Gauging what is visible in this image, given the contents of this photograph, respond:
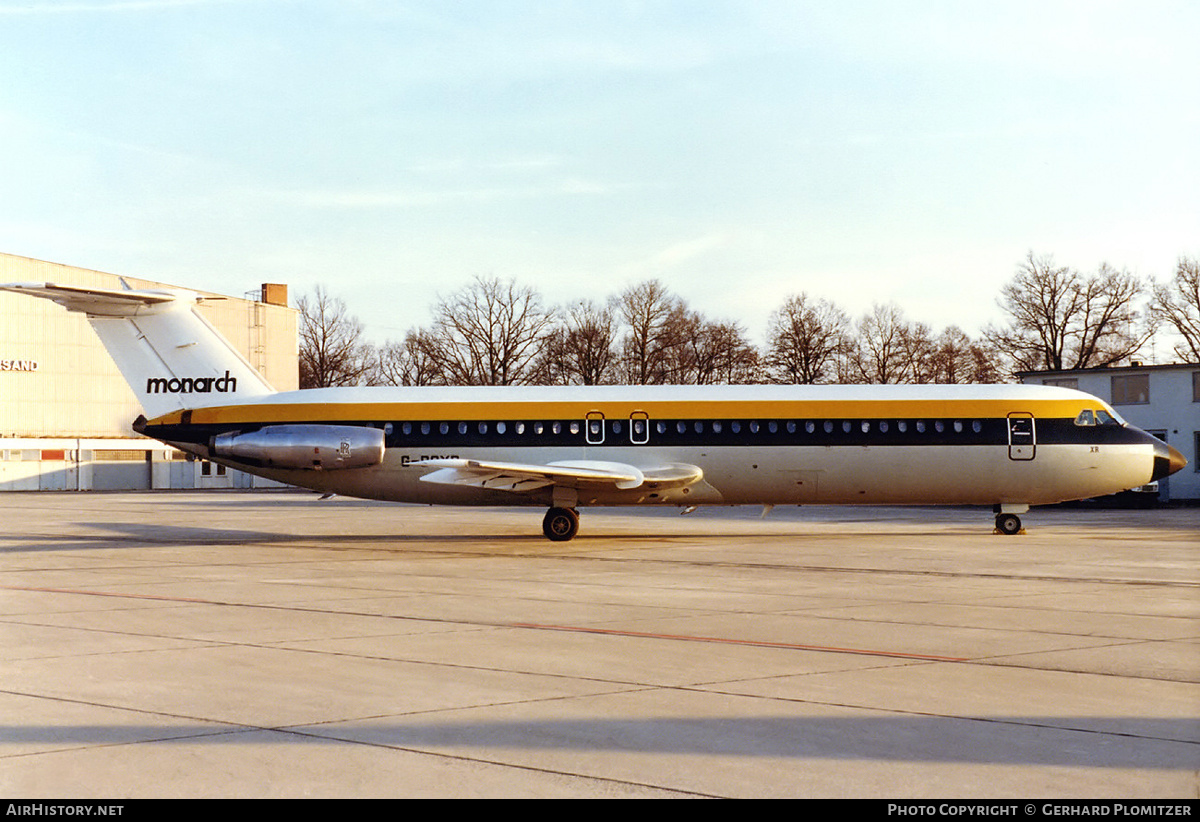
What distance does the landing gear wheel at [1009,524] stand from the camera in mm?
25125

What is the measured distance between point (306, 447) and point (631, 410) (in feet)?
21.5

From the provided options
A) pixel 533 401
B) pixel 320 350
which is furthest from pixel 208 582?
pixel 320 350

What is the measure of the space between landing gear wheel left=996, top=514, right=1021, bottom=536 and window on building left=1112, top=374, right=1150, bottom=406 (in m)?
24.2

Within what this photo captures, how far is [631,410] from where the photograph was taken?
2422cm

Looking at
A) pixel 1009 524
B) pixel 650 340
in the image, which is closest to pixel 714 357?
pixel 650 340

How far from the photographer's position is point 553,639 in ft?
36.0

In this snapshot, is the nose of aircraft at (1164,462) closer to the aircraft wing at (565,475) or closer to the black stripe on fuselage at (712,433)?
the black stripe on fuselage at (712,433)

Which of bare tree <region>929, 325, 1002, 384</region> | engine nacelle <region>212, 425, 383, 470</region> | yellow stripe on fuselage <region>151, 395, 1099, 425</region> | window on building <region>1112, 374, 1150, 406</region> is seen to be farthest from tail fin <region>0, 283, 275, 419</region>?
bare tree <region>929, 325, 1002, 384</region>

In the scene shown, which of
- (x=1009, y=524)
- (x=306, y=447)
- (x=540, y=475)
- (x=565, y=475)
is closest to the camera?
(x=540, y=475)

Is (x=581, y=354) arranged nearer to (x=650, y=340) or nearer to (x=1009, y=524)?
(x=650, y=340)

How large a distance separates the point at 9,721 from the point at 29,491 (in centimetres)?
6913

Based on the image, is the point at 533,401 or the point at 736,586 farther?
the point at 533,401

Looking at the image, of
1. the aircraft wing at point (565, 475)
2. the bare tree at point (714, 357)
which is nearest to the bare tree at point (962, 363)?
the bare tree at point (714, 357)

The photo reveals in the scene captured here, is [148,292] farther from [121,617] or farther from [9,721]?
[9,721]
